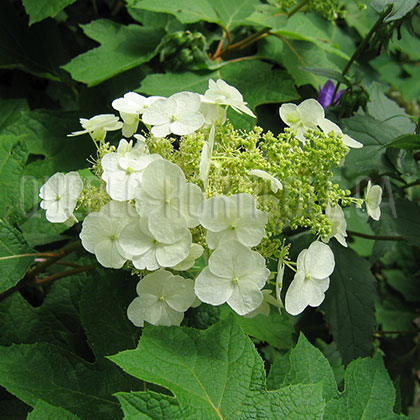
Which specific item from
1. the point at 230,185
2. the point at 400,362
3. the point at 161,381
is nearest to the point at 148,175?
the point at 230,185

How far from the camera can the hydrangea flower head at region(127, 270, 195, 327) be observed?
0.95m

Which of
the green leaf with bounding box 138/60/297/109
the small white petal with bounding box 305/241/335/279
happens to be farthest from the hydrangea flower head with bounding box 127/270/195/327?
the green leaf with bounding box 138/60/297/109

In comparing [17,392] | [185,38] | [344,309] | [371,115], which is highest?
[185,38]

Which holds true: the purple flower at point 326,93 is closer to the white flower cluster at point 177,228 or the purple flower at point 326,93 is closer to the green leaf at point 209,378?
the white flower cluster at point 177,228

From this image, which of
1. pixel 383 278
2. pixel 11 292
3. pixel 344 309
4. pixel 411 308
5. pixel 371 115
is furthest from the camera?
pixel 383 278

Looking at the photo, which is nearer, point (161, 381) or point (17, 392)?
point (161, 381)

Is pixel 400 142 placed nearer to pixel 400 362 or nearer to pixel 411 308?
pixel 400 362

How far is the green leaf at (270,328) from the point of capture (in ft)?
4.00

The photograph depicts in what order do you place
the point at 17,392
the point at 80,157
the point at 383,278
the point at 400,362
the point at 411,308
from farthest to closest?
the point at 383,278 → the point at 411,308 → the point at 400,362 → the point at 80,157 → the point at 17,392

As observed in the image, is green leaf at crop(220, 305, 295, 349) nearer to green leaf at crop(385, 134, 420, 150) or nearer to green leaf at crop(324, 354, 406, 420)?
green leaf at crop(324, 354, 406, 420)

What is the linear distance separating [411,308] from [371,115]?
1445 millimetres

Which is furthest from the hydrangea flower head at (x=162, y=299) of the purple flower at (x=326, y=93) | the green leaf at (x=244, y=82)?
the purple flower at (x=326, y=93)

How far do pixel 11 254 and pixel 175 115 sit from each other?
524 mm

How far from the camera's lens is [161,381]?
88cm
